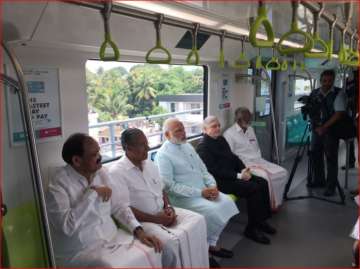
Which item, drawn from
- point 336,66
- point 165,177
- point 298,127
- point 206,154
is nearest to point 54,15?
Result: point 165,177

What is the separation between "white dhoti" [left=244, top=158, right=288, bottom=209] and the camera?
393cm

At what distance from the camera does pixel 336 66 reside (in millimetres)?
7855

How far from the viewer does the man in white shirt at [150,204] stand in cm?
246

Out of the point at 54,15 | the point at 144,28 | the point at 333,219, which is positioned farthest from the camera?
the point at 333,219

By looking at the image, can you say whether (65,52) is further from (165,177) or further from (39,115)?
(165,177)

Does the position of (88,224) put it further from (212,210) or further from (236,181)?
(236,181)

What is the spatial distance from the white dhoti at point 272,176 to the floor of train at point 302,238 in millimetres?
199

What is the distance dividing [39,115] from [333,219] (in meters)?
3.28

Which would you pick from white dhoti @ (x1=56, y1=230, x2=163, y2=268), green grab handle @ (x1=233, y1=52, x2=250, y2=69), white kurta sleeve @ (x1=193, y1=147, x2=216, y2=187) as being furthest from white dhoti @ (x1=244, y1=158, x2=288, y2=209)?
white dhoti @ (x1=56, y1=230, x2=163, y2=268)

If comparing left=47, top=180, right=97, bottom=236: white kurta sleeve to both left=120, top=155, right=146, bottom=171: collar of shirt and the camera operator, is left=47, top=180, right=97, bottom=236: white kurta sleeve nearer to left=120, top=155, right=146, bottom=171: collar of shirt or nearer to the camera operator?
left=120, top=155, right=146, bottom=171: collar of shirt

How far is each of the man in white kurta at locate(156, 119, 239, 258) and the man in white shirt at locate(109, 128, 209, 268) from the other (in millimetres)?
299

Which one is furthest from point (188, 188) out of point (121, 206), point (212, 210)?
point (121, 206)

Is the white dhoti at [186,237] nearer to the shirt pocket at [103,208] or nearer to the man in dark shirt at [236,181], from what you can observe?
the shirt pocket at [103,208]

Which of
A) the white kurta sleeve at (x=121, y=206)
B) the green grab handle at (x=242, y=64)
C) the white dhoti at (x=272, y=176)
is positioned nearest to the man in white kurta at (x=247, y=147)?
the white dhoti at (x=272, y=176)
